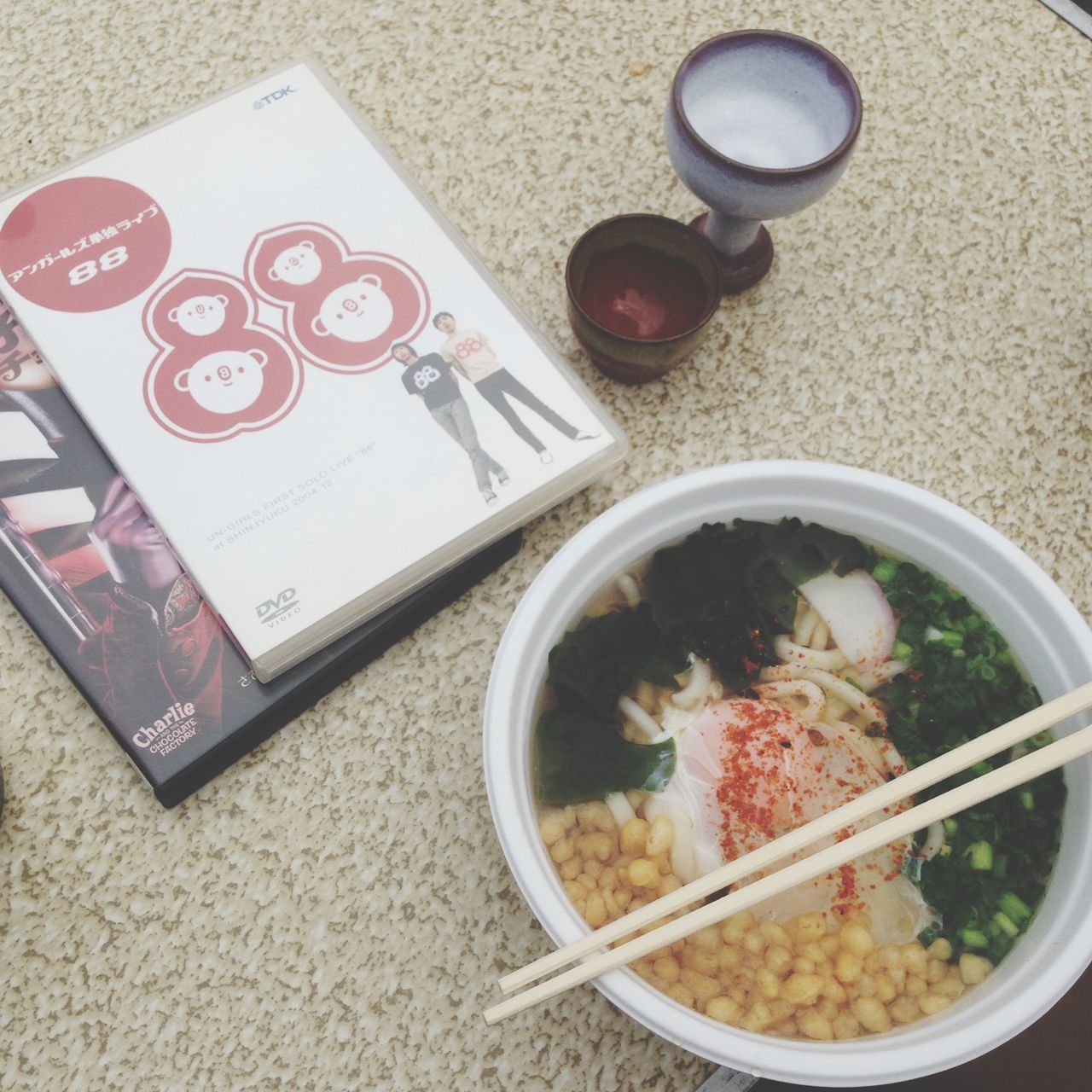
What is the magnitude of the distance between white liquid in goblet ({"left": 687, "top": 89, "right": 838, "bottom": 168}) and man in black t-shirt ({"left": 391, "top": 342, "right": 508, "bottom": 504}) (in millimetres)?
277

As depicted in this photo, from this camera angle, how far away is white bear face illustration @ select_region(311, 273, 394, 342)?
2.53ft

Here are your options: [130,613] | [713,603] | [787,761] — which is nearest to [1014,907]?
[787,761]

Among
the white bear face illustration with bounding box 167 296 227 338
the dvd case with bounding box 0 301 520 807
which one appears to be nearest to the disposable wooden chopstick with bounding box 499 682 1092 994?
the dvd case with bounding box 0 301 520 807

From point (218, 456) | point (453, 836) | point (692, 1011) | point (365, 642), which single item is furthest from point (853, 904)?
point (218, 456)

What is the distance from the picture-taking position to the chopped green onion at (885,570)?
0.68m

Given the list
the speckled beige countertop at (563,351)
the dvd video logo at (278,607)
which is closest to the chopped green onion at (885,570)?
the speckled beige countertop at (563,351)

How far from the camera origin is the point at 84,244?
2.55 ft

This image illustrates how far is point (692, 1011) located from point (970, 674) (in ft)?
1.00

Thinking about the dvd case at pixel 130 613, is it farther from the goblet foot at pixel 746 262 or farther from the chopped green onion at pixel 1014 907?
the chopped green onion at pixel 1014 907

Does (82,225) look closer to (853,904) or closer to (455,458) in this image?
(455,458)

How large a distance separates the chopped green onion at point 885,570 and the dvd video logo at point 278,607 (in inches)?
16.8

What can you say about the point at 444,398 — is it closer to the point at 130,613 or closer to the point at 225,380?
the point at 225,380

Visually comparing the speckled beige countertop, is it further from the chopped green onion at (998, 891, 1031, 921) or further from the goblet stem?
the chopped green onion at (998, 891, 1031, 921)

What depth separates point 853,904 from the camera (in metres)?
0.65
